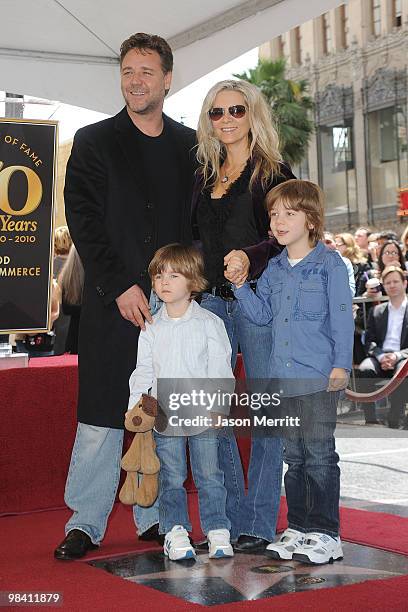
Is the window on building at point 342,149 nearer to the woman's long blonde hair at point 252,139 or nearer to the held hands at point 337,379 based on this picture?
the woman's long blonde hair at point 252,139

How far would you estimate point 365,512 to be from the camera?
14.8 feet

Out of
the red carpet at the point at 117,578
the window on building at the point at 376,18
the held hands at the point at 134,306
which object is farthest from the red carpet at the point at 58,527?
the window on building at the point at 376,18

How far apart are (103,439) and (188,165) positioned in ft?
3.60

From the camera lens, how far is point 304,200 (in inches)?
134

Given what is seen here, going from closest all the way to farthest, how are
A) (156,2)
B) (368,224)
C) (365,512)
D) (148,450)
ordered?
(148,450), (365,512), (156,2), (368,224)

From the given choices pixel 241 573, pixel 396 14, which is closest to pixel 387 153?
pixel 396 14

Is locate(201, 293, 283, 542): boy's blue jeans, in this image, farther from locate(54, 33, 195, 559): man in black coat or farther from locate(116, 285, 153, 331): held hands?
locate(54, 33, 195, 559): man in black coat

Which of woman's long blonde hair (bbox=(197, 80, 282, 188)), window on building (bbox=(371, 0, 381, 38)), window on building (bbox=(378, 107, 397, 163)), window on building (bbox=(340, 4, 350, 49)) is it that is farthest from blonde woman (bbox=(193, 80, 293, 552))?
window on building (bbox=(340, 4, 350, 49))

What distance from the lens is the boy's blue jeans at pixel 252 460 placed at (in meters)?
3.57

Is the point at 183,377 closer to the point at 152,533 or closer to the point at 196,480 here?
the point at 196,480

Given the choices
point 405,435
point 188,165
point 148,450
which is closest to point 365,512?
point 148,450

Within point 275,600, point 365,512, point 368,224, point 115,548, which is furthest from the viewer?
point 368,224

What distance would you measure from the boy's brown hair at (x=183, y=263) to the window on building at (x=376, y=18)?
36.9 meters

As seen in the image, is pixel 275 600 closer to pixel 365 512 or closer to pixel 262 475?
pixel 262 475
